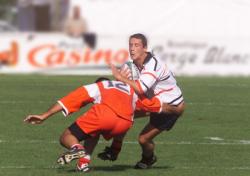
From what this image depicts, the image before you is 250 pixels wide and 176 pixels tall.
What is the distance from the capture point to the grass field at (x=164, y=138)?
1097cm

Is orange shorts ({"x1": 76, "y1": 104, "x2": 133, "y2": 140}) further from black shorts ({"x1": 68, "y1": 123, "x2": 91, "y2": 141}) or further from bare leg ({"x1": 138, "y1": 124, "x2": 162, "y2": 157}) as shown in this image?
bare leg ({"x1": 138, "y1": 124, "x2": 162, "y2": 157})

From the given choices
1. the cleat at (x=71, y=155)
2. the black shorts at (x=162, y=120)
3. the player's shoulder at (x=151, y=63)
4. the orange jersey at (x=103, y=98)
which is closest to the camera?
the cleat at (x=71, y=155)

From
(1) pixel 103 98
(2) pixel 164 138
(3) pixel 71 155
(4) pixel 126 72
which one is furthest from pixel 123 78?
(2) pixel 164 138

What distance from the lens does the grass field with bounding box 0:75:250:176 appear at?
1097cm

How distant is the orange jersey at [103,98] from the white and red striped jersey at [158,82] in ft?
0.75

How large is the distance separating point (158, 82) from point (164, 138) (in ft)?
11.2

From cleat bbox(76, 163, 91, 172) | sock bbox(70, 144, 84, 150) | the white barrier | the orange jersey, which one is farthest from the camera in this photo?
the white barrier

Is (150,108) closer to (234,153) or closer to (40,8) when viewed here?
(234,153)

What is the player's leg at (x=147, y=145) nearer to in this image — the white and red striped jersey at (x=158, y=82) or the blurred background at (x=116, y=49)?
the white and red striped jersey at (x=158, y=82)

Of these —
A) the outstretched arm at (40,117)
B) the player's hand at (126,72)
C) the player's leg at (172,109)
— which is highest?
the player's hand at (126,72)

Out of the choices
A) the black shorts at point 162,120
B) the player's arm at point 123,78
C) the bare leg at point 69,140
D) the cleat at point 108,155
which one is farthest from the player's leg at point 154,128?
the bare leg at point 69,140

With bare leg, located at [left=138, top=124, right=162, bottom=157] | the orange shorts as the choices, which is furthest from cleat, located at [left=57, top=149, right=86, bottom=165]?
bare leg, located at [left=138, top=124, right=162, bottom=157]

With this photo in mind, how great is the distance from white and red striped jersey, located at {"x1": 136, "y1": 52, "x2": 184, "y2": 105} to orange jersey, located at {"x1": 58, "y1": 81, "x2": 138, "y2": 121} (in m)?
0.23

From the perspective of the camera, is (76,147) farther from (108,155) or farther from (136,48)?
(136,48)
